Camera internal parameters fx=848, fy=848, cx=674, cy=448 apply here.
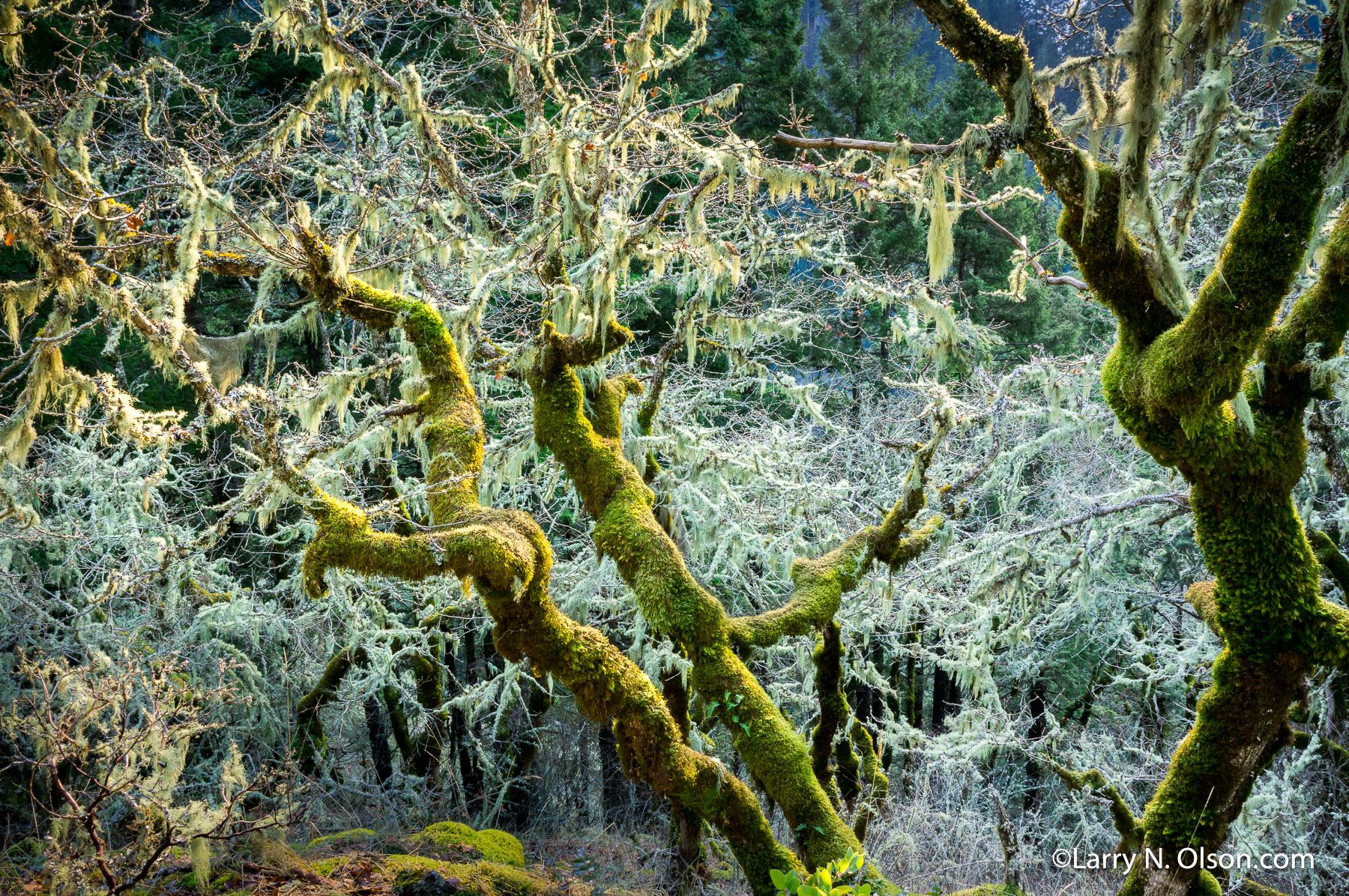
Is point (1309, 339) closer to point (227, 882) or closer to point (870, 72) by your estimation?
point (227, 882)

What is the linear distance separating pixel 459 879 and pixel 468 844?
1.40m

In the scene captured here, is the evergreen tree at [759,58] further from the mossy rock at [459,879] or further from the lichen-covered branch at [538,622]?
the mossy rock at [459,879]

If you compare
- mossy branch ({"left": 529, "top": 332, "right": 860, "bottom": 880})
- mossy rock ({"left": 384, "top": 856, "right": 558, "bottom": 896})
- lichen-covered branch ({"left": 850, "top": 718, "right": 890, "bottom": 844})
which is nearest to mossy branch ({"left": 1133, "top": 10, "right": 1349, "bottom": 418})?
mossy branch ({"left": 529, "top": 332, "right": 860, "bottom": 880})

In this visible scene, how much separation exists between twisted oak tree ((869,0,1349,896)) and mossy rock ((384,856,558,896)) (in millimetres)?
3292

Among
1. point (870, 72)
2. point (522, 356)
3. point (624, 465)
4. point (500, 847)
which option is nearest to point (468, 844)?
point (500, 847)

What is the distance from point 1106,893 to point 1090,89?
637 centimetres

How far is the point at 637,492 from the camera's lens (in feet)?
16.6

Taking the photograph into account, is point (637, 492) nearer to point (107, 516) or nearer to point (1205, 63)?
point (1205, 63)

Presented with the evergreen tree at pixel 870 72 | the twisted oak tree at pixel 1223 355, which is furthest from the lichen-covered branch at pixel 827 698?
the evergreen tree at pixel 870 72

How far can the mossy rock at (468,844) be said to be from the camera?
5.96m

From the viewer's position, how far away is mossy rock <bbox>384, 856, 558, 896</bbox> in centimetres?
463

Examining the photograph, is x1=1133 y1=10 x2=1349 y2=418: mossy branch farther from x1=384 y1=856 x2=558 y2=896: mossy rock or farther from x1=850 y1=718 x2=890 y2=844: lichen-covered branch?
x1=384 y1=856 x2=558 y2=896: mossy rock

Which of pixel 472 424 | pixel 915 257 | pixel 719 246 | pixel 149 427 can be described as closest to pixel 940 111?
pixel 915 257

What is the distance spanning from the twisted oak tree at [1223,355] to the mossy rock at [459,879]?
10.8ft
